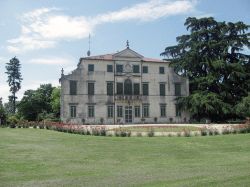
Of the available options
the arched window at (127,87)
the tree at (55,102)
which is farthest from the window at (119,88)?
the tree at (55,102)

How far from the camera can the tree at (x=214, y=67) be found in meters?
43.1

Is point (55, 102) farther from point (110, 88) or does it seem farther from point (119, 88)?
point (119, 88)

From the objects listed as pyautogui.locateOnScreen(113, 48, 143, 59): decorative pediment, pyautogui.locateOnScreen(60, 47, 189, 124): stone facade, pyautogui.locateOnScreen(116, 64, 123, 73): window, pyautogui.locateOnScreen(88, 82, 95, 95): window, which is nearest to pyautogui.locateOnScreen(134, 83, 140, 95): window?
pyautogui.locateOnScreen(60, 47, 189, 124): stone facade

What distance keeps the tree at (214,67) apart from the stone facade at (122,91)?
5.19ft

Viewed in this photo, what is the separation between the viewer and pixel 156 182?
7.49 meters

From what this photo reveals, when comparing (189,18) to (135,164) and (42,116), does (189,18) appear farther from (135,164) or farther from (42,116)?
(135,164)

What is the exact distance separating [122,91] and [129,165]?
34.6 metres

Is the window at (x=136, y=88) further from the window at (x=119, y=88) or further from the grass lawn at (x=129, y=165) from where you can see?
the grass lawn at (x=129, y=165)

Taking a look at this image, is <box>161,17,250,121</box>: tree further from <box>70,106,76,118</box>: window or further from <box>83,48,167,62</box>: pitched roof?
<box>70,106,76,118</box>: window

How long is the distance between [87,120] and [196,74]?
14.9 m

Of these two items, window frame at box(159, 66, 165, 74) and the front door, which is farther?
window frame at box(159, 66, 165, 74)

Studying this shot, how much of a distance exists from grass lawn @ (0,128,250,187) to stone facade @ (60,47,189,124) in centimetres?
2875

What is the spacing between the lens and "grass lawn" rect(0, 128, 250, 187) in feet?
24.9

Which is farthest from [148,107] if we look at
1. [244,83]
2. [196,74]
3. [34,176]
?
[34,176]
